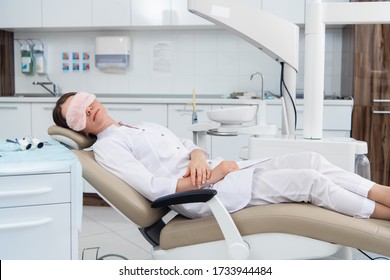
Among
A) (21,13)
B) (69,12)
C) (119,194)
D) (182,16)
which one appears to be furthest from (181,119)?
(119,194)

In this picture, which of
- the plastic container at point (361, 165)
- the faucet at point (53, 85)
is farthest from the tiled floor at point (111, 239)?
the faucet at point (53, 85)

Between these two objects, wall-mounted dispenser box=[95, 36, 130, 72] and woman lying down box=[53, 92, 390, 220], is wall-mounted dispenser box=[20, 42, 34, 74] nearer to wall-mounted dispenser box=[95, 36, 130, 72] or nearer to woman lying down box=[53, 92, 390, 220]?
wall-mounted dispenser box=[95, 36, 130, 72]

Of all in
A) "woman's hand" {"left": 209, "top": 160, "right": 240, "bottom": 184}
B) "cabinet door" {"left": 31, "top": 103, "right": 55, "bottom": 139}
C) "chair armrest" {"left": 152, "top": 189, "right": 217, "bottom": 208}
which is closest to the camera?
"chair armrest" {"left": 152, "top": 189, "right": 217, "bottom": 208}

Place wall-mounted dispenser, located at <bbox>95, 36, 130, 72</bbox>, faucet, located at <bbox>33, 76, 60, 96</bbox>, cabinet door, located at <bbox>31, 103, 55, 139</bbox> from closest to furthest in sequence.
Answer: cabinet door, located at <bbox>31, 103, 55, 139</bbox>, wall-mounted dispenser, located at <bbox>95, 36, 130, 72</bbox>, faucet, located at <bbox>33, 76, 60, 96</bbox>

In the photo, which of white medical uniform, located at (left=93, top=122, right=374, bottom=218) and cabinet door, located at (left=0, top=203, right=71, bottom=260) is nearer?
cabinet door, located at (left=0, top=203, right=71, bottom=260)

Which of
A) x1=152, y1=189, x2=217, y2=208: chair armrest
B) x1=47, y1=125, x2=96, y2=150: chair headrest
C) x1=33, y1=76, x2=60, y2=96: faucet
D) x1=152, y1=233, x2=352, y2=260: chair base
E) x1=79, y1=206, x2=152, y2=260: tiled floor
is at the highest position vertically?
x1=33, y1=76, x2=60, y2=96: faucet

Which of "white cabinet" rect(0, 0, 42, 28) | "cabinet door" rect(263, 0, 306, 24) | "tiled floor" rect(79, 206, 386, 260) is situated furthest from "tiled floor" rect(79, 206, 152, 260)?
"cabinet door" rect(263, 0, 306, 24)

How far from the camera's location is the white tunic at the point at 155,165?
1.80 metres

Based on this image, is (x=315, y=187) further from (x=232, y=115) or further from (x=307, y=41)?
A: (x=307, y=41)

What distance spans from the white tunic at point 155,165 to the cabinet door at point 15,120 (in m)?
2.23

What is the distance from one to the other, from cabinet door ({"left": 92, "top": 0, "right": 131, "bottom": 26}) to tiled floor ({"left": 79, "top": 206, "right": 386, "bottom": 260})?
5.56 feet

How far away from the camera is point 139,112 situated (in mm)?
3990

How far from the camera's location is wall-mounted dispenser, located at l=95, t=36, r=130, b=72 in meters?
4.42
